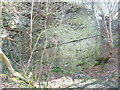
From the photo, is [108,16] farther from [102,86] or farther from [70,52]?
[102,86]

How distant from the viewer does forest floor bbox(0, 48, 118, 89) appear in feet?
8.62

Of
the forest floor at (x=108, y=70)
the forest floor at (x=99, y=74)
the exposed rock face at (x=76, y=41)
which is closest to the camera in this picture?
the forest floor at (x=99, y=74)

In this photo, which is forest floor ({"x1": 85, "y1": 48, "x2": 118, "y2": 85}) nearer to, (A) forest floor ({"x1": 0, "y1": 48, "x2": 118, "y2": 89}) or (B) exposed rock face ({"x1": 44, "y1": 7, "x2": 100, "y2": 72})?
(A) forest floor ({"x1": 0, "y1": 48, "x2": 118, "y2": 89})

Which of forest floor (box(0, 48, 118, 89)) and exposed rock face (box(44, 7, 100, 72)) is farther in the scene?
exposed rock face (box(44, 7, 100, 72))

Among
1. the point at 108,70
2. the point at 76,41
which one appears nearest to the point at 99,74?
the point at 108,70

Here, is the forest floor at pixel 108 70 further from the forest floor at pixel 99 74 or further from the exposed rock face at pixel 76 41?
the exposed rock face at pixel 76 41

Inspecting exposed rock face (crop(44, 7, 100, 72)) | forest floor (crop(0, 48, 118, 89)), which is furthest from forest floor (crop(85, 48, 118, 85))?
exposed rock face (crop(44, 7, 100, 72))

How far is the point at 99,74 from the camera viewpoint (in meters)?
3.01

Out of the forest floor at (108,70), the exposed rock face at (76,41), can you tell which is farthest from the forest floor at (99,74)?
the exposed rock face at (76,41)

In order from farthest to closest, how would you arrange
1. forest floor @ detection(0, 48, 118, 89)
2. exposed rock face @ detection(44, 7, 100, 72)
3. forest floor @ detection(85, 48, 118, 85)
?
exposed rock face @ detection(44, 7, 100, 72) < forest floor @ detection(85, 48, 118, 85) < forest floor @ detection(0, 48, 118, 89)

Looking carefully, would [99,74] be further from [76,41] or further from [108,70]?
[76,41]

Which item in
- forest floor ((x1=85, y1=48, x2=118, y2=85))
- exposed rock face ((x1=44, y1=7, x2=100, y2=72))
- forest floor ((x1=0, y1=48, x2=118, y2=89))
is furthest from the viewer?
exposed rock face ((x1=44, y1=7, x2=100, y2=72))

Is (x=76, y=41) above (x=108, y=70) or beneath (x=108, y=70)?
above

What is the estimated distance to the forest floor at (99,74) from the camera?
263 cm
